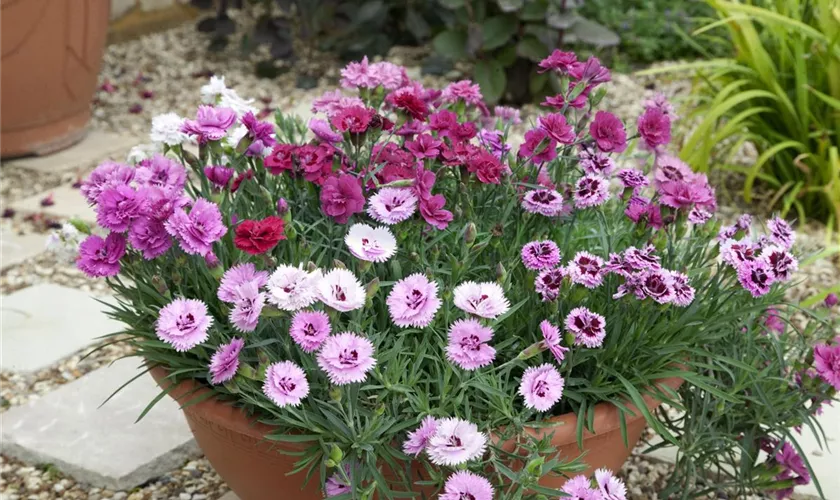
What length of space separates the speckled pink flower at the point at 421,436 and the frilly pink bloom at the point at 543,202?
40cm

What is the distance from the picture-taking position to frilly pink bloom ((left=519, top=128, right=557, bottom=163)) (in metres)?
1.54

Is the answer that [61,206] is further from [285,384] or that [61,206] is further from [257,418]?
[285,384]

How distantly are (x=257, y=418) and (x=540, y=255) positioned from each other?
0.49 metres

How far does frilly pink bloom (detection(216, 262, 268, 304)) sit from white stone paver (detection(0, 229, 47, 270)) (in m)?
1.65

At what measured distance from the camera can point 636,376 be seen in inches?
59.5

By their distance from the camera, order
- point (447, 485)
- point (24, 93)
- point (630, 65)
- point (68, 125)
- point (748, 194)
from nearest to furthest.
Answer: point (447, 485)
point (748, 194)
point (24, 93)
point (68, 125)
point (630, 65)

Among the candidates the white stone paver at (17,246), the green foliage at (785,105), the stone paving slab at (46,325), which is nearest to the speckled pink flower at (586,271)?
the stone paving slab at (46,325)

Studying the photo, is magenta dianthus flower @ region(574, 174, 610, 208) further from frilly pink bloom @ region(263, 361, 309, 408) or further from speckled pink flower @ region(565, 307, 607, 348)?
frilly pink bloom @ region(263, 361, 309, 408)

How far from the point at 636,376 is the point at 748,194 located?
1.72 meters

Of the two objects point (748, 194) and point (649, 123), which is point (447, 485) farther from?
point (748, 194)

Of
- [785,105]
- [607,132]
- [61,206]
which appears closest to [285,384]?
[607,132]

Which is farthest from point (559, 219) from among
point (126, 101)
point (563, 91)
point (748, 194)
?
point (126, 101)

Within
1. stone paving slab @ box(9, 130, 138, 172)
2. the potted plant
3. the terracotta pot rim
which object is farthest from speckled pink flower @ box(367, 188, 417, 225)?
stone paving slab @ box(9, 130, 138, 172)

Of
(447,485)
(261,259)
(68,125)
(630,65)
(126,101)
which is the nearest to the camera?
(447,485)
